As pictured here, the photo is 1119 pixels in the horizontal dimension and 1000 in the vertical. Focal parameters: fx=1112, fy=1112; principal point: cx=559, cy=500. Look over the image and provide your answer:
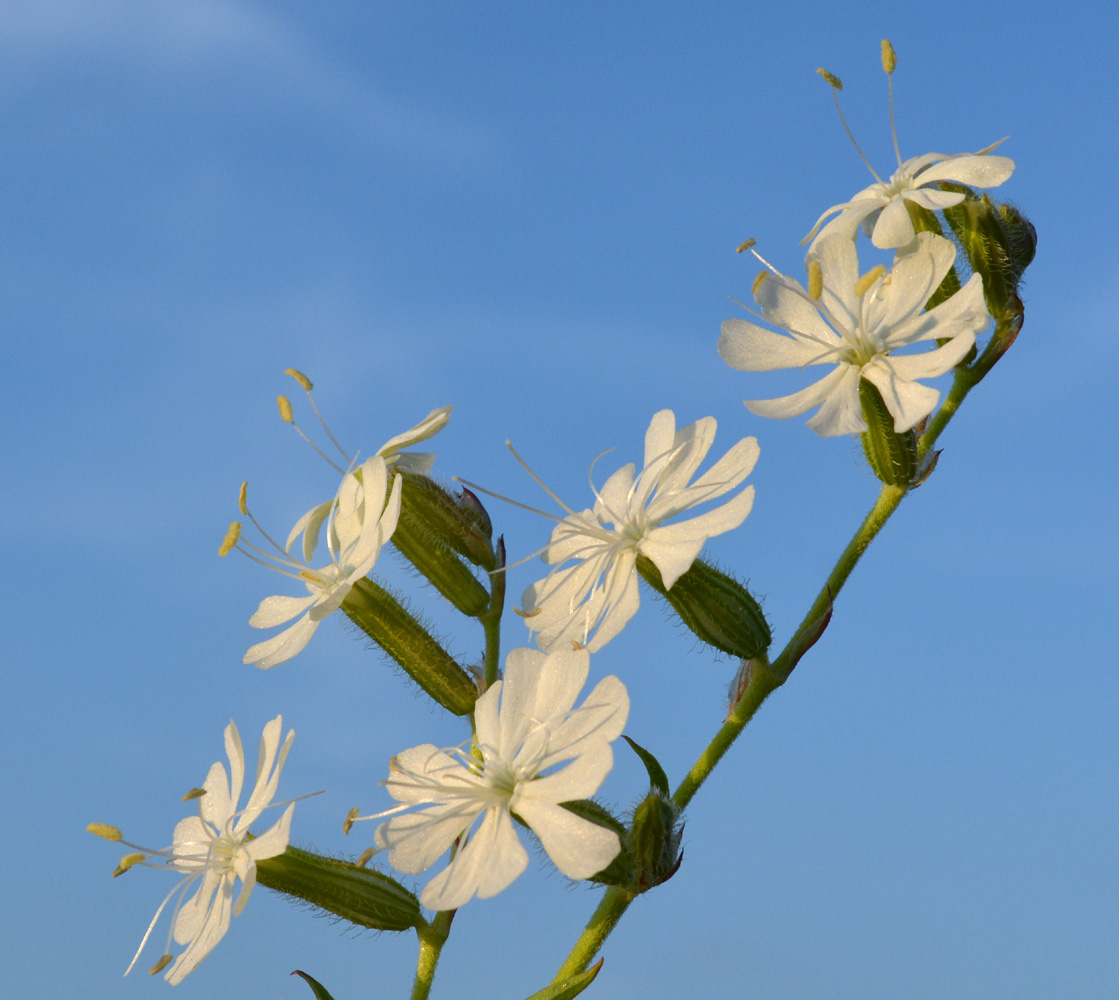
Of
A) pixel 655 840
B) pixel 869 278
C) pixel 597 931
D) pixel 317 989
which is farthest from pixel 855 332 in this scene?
pixel 317 989

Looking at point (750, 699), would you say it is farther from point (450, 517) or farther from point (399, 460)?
point (399, 460)

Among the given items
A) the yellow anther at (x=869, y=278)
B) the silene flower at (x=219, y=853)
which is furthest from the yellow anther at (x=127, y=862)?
the yellow anther at (x=869, y=278)

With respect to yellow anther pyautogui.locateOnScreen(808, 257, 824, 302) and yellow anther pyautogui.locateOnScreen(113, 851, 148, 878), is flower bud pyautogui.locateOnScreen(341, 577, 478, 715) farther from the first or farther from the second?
yellow anther pyautogui.locateOnScreen(808, 257, 824, 302)

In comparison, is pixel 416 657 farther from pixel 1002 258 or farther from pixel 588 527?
pixel 1002 258

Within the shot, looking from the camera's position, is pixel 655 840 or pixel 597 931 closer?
pixel 655 840

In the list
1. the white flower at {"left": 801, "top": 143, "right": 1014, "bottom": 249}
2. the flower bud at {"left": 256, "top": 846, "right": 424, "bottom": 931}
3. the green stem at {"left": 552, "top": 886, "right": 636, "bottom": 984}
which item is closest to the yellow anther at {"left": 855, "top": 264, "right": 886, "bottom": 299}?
the white flower at {"left": 801, "top": 143, "right": 1014, "bottom": 249}

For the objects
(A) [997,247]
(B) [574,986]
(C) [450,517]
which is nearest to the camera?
(B) [574,986]
